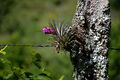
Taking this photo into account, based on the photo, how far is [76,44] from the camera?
201 cm

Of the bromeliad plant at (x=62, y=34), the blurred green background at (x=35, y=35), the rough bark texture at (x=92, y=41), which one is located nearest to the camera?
the rough bark texture at (x=92, y=41)

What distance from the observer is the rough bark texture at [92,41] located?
1944 millimetres

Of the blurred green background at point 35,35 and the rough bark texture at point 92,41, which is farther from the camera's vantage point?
the blurred green background at point 35,35

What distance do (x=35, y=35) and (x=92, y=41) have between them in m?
10.7

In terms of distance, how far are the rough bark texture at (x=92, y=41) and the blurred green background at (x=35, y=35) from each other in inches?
12.0

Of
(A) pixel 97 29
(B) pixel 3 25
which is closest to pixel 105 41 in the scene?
(A) pixel 97 29

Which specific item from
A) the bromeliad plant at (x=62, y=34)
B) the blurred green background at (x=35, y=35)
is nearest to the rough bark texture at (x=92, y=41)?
the bromeliad plant at (x=62, y=34)

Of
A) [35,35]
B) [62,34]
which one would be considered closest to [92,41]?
[62,34]

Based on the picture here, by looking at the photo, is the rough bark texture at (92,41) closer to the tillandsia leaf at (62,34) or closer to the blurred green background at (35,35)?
the tillandsia leaf at (62,34)

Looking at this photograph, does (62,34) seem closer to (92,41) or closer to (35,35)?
(92,41)

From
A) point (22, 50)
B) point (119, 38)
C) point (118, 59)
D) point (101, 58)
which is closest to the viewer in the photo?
point (101, 58)

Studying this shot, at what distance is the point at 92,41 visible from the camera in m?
1.96

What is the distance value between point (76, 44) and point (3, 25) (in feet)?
27.9

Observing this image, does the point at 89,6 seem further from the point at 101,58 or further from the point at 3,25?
the point at 3,25
